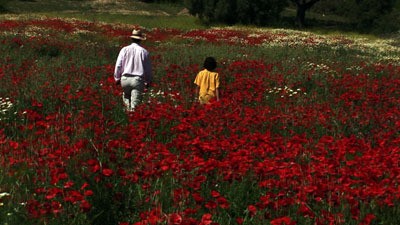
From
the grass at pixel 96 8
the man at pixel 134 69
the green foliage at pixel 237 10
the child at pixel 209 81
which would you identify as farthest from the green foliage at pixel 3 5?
the child at pixel 209 81

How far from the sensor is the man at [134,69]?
31.9 ft

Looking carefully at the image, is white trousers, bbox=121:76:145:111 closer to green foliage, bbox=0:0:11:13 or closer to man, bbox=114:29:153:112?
man, bbox=114:29:153:112

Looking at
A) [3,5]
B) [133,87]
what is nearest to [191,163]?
[133,87]

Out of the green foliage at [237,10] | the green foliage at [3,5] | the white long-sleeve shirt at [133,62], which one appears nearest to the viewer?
the white long-sleeve shirt at [133,62]

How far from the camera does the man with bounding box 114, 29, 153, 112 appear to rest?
382 inches

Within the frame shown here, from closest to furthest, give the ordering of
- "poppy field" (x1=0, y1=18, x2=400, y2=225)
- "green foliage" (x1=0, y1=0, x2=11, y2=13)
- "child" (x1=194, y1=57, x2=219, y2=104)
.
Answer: "poppy field" (x1=0, y1=18, x2=400, y2=225) < "child" (x1=194, y1=57, x2=219, y2=104) < "green foliage" (x1=0, y1=0, x2=11, y2=13)

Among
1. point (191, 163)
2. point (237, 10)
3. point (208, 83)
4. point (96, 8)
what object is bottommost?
point (191, 163)

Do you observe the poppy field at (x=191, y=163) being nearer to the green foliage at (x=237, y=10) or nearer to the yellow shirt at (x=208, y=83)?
the yellow shirt at (x=208, y=83)

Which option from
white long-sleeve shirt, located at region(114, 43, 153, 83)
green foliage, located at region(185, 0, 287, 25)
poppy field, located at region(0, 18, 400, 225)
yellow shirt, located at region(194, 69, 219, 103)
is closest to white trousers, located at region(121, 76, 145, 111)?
white long-sleeve shirt, located at region(114, 43, 153, 83)

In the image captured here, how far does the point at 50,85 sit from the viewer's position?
10523mm

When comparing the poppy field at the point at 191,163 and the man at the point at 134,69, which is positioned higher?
the man at the point at 134,69

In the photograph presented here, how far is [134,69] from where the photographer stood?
9.74 m

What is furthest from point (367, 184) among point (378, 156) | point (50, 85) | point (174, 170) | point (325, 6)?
point (325, 6)

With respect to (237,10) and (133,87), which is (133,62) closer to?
(133,87)
